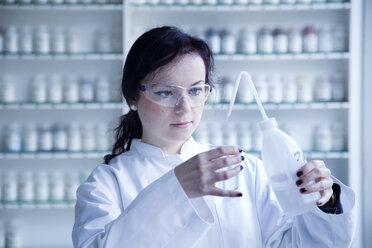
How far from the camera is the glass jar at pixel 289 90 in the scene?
2.98 m

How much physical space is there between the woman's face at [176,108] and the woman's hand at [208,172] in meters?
0.25

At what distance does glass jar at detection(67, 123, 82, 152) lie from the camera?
9.82 feet

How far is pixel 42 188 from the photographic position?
2.99 m

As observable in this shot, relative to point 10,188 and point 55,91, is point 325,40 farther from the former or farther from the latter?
point 10,188

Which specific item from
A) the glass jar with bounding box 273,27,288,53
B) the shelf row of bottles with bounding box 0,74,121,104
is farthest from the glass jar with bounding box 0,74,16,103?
the glass jar with bounding box 273,27,288,53

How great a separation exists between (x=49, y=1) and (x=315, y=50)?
2.02m

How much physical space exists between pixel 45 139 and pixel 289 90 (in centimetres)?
185

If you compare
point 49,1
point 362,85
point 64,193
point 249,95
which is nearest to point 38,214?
point 64,193

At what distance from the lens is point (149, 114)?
1042mm

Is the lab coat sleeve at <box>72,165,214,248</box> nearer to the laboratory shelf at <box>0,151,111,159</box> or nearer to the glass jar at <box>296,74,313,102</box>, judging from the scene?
the laboratory shelf at <box>0,151,111,159</box>

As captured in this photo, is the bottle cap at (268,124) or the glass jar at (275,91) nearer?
the bottle cap at (268,124)

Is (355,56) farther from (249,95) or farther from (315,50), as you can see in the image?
(249,95)

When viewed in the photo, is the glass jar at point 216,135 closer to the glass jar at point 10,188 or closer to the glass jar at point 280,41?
the glass jar at point 280,41

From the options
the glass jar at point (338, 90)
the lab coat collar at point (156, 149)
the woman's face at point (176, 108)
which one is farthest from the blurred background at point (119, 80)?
the woman's face at point (176, 108)
